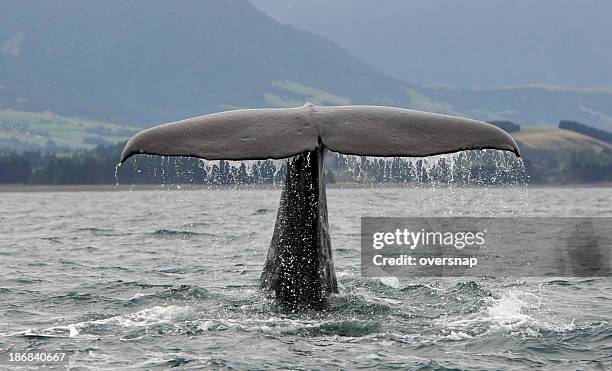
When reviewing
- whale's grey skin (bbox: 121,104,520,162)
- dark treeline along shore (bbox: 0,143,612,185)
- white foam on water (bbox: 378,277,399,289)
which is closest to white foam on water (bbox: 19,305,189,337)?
whale's grey skin (bbox: 121,104,520,162)

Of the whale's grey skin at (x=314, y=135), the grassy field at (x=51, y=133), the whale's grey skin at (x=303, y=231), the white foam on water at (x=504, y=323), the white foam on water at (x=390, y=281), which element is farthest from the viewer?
the grassy field at (x=51, y=133)

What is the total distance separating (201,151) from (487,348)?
3184 millimetres

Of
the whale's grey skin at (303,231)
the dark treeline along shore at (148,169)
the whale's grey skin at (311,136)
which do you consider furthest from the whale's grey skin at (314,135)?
the dark treeline along shore at (148,169)

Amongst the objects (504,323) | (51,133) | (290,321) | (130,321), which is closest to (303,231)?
(290,321)

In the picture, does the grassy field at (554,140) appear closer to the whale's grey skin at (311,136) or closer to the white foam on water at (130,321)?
the white foam on water at (130,321)

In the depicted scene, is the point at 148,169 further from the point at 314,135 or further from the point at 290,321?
the point at 314,135

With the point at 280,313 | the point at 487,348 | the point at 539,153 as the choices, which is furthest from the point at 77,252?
the point at 539,153

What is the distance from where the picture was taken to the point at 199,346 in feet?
27.4

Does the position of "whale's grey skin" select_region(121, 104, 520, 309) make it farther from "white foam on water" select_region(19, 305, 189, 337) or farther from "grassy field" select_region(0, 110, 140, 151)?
"grassy field" select_region(0, 110, 140, 151)

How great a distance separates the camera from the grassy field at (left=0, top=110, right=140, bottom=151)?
16262cm

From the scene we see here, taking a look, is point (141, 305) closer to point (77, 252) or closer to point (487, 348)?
point (487, 348)

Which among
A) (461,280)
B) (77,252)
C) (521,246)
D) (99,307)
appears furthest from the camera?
(521,246)

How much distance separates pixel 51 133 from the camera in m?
175

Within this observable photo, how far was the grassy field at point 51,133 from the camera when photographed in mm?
162625
